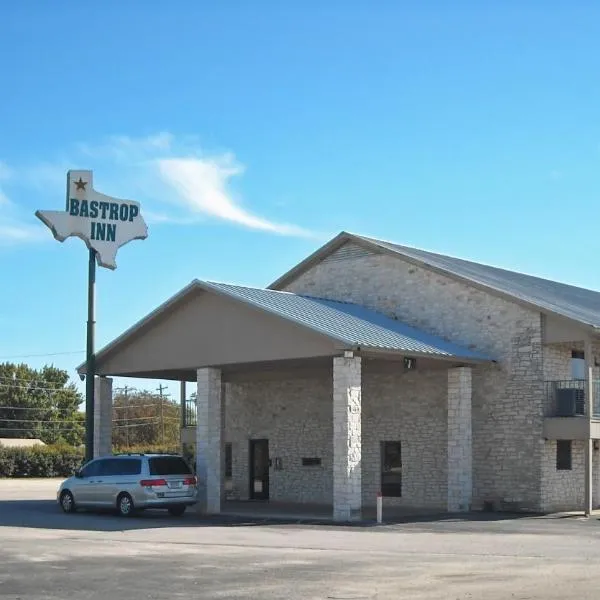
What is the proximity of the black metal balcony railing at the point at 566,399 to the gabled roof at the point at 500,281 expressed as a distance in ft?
6.16

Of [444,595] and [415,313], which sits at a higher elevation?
[415,313]

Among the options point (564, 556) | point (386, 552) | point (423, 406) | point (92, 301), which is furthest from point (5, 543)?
point (423, 406)

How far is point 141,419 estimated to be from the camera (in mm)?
103812

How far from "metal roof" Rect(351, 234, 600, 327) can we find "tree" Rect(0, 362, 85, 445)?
66.7m

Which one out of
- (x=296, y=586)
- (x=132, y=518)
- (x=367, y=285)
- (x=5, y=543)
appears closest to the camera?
(x=296, y=586)

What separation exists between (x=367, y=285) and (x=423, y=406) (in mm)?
4474

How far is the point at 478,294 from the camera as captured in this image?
30.6m

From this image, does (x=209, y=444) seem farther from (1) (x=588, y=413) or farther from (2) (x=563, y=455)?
(1) (x=588, y=413)

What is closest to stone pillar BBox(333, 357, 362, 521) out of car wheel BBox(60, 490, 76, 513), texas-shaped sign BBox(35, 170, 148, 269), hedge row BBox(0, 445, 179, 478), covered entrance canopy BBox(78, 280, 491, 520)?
covered entrance canopy BBox(78, 280, 491, 520)

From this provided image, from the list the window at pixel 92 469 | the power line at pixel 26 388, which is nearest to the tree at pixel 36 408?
the power line at pixel 26 388

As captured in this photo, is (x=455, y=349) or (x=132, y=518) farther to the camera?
(x=455, y=349)

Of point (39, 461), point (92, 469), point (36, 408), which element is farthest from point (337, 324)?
point (36, 408)

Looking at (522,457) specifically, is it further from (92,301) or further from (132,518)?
(92,301)

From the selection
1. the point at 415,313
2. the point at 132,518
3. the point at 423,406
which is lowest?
the point at 132,518
